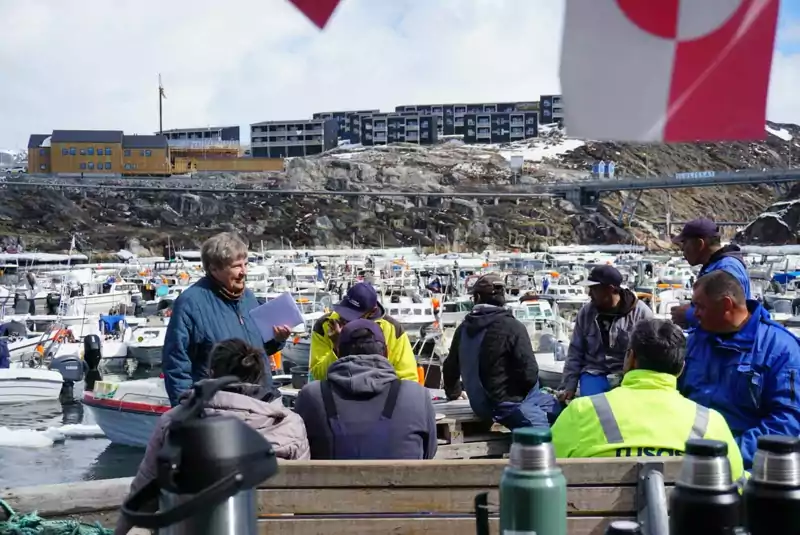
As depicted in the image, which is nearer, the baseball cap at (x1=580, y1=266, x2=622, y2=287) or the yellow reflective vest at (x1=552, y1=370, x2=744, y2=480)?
the yellow reflective vest at (x1=552, y1=370, x2=744, y2=480)

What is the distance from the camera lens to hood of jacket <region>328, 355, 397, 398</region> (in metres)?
4.23

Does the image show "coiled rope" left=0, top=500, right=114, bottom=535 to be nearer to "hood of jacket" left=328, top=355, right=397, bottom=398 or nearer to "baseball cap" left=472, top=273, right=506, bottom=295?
"hood of jacket" left=328, top=355, right=397, bottom=398

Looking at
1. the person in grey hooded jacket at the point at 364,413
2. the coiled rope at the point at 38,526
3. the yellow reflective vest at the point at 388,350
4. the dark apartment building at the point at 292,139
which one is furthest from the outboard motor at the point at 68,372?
the dark apartment building at the point at 292,139

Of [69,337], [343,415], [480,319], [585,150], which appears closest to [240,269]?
[343,415]

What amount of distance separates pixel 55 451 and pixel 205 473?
60.2ft

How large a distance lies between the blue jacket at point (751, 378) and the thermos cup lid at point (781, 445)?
1814mm

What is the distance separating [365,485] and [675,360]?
1.22 m

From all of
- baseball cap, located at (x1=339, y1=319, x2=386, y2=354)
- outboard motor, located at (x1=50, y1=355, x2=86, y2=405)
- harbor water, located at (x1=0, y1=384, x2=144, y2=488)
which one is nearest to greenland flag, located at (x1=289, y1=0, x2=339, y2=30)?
baseball cap, located at (x1=339, y1=319, x2=386, y2=354)

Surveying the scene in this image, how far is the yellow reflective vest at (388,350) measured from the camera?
5.72m

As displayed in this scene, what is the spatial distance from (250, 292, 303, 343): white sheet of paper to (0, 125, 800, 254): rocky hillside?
85.9 meters

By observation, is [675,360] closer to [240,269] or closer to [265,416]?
[265,416]

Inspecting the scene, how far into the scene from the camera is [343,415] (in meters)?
4.29

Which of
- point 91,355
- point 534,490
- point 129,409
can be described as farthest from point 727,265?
point 91,355

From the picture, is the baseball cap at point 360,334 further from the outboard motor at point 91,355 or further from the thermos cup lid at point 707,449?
the outboard motor at point 91,355
